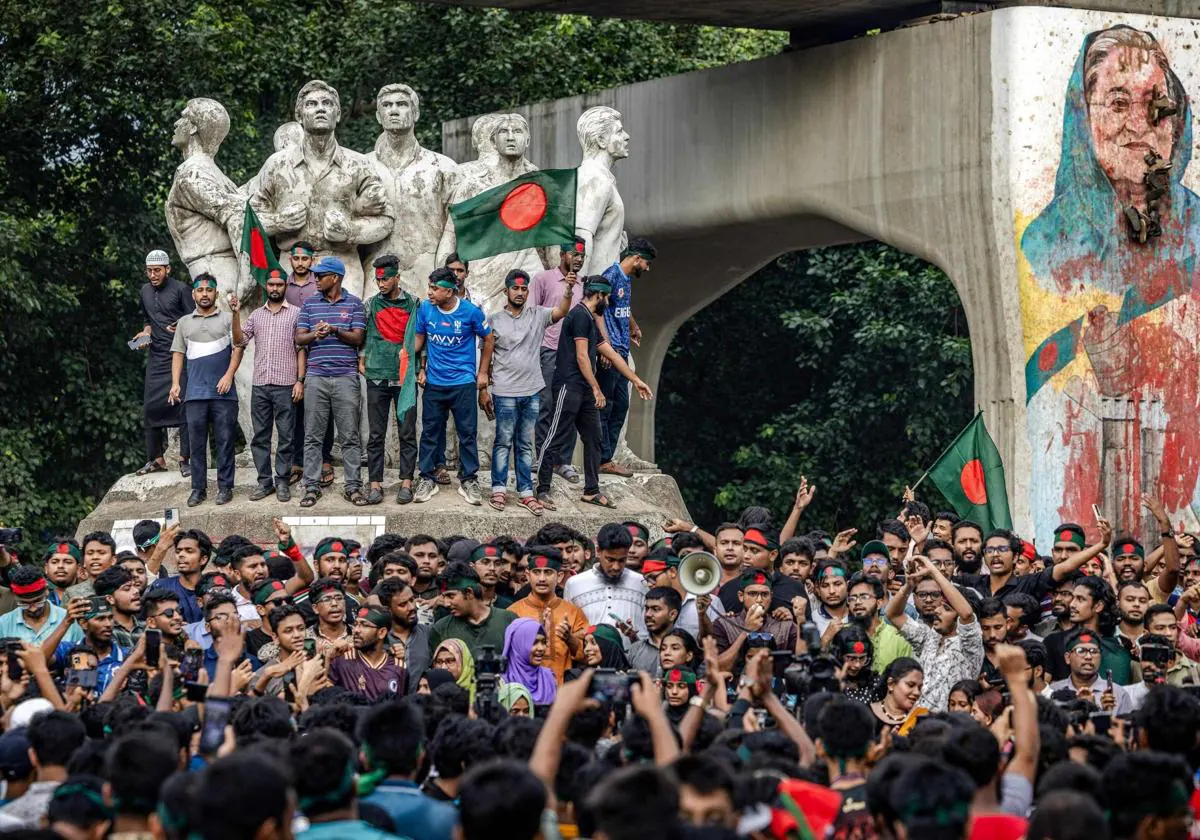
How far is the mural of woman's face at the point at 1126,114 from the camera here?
663 inches

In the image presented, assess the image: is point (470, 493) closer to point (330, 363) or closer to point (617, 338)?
point (330, 363)

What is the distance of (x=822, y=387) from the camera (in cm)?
2620

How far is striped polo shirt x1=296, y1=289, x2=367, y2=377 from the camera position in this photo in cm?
1440

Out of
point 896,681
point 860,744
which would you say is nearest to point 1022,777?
point 860,744

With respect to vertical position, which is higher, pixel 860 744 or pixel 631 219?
pixel 631 219

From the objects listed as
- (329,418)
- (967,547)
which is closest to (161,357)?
(329,418)

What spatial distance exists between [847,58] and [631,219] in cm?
340

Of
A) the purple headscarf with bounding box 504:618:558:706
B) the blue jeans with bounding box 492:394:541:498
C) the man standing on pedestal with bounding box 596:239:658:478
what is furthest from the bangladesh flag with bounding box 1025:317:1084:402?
the purple headscarf with bounding box 504:618:558:706

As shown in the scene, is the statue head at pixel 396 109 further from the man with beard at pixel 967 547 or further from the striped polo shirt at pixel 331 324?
the man with beard at pixel 967 547

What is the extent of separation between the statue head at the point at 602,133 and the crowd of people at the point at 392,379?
6.70 ft

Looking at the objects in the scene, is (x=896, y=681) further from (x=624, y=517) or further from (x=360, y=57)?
(x=360, y=57)

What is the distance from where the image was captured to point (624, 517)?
1545 cm

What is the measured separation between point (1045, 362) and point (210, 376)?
6.37 meters

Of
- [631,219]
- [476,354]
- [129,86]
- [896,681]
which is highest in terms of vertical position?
[129,86]
